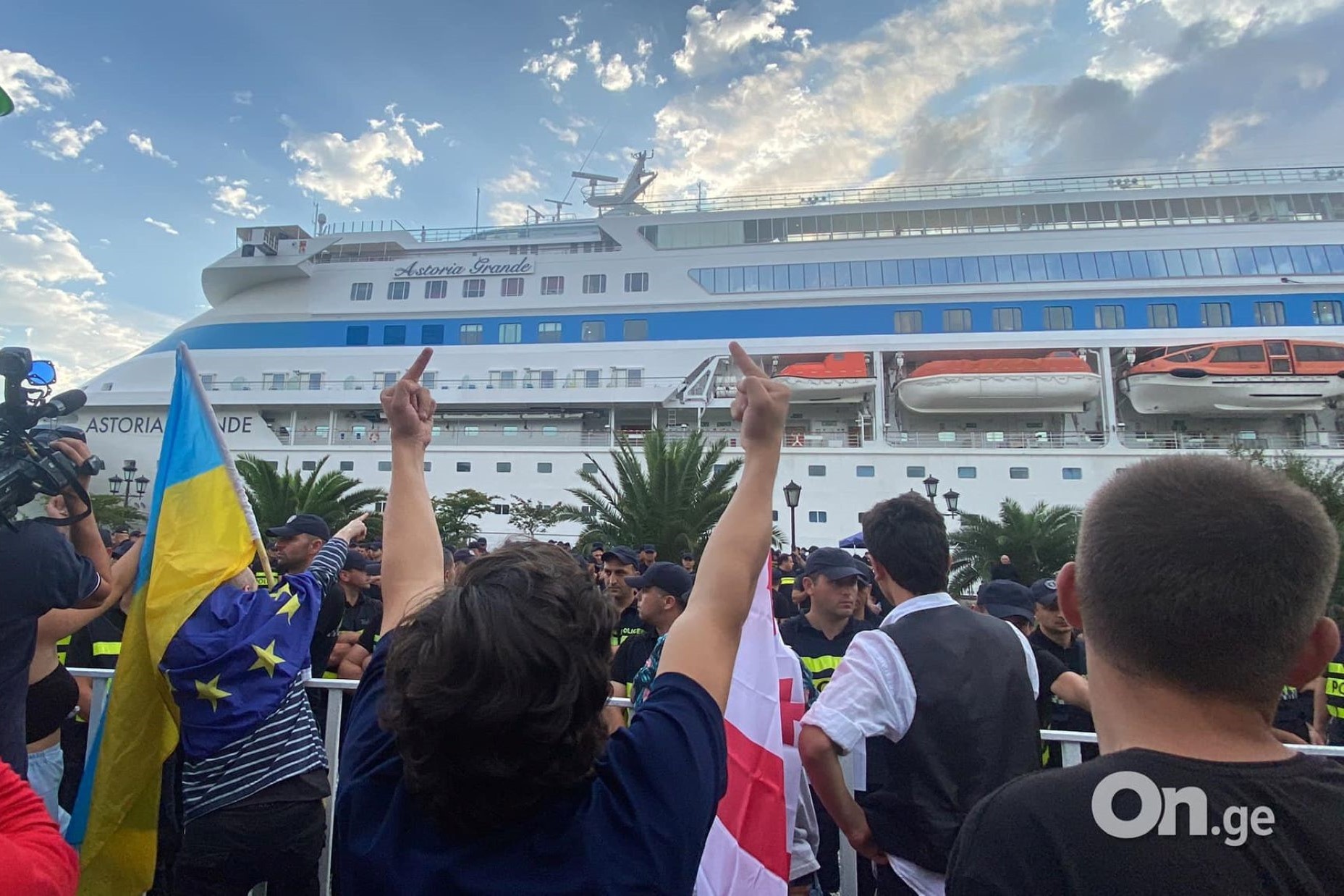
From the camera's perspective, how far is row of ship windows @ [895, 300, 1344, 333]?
71.5 feet

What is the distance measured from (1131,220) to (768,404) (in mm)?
28735

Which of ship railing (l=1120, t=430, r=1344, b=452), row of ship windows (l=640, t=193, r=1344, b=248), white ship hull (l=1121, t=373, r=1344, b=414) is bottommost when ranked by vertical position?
ship railing (l=1120, t=430, r=1344, b=452)

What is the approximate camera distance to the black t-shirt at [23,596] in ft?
6.79

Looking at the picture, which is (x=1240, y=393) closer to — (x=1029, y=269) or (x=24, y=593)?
(x=1029, y=269)

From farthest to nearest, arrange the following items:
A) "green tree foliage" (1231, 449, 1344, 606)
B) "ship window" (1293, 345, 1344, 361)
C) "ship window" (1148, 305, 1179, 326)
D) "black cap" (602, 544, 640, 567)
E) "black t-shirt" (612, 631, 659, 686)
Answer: "ship window" (1148, 305, 1179, 326)
"ship window" (1293, 345, 1344, 361)
"green tree foliage" (1231, 449, 1344, 606)
"black cap" (602, 544, 640, 567)
"black t-shirt" (612, 631, 659, 686)

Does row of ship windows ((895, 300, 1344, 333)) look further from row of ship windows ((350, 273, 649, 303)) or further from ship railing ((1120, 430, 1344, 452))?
row of ship windows ((350, 273, 649, 303))

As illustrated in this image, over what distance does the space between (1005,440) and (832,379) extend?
18.0ft

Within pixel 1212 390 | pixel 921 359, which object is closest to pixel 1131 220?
pixel 1212 390

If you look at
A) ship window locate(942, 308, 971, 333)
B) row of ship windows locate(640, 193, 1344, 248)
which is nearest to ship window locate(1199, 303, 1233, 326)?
row of ship windows locate(640, 193, 1344, 248)

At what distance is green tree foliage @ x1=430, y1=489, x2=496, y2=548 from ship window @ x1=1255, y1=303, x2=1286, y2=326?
80.2ft

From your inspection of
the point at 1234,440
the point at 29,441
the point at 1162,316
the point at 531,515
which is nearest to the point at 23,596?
the point at 29,441

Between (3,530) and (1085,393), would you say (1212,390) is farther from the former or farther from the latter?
(3,530)

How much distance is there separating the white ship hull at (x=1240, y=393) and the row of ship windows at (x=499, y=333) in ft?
52.0

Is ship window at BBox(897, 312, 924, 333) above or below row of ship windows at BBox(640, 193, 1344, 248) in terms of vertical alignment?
below
